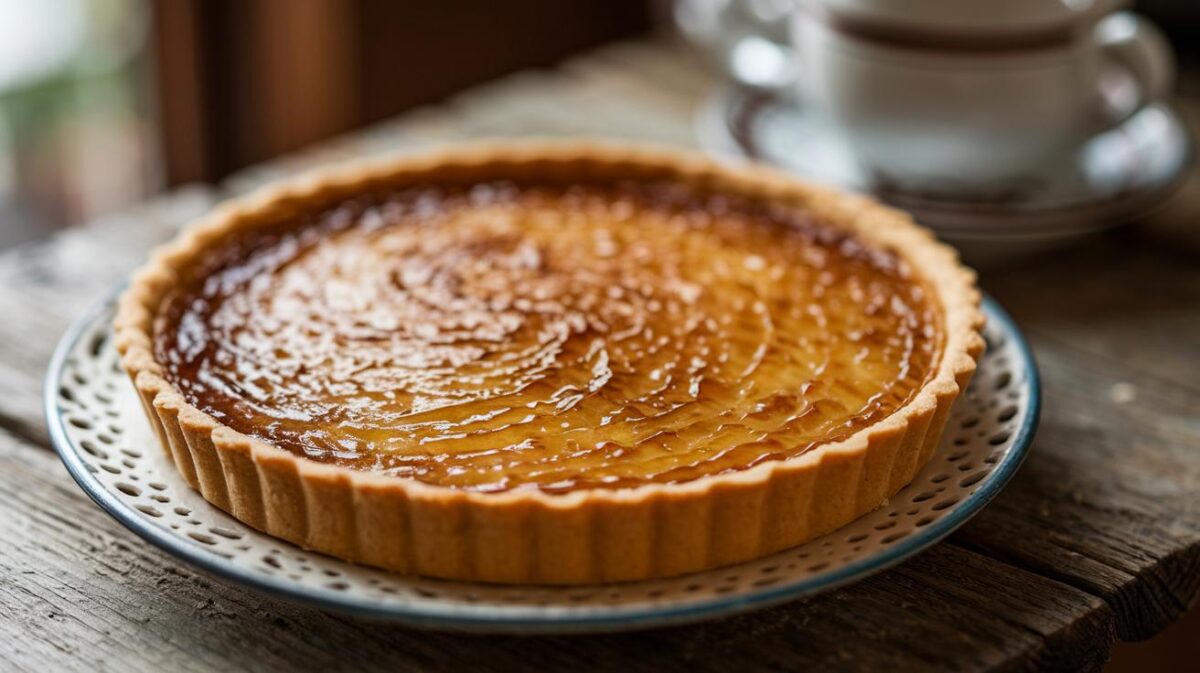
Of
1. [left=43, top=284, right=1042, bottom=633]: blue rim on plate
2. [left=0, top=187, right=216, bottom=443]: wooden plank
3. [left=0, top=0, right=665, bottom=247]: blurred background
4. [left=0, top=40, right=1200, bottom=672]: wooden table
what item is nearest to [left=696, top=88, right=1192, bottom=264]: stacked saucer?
[left=0, top=40, right=1200, bottom=672]: wooden table

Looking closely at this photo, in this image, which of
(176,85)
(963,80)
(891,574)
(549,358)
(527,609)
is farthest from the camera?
(176,85)

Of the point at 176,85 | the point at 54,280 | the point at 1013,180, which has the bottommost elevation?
the point at 176,85

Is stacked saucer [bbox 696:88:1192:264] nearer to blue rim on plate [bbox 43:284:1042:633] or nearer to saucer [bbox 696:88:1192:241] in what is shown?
saucer [bbox 696:88:1192:241]

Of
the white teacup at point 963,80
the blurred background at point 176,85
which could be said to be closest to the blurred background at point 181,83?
the blurred background at point 176,85

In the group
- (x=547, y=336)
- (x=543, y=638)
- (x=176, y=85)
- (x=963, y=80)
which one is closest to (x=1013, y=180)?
(x=963, y=80)

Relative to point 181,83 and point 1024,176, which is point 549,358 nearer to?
point 1024,176

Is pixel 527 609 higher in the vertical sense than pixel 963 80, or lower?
lower
